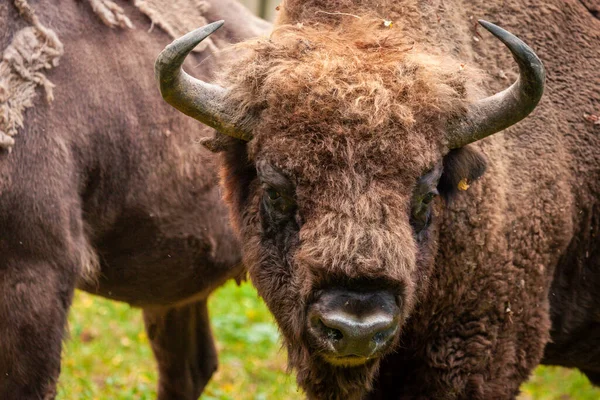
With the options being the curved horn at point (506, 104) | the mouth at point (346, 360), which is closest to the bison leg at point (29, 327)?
the mouth at point (346, 360)

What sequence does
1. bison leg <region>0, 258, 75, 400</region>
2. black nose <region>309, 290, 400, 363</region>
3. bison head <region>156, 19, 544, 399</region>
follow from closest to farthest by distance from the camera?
black nose <region>309, 290, 400, 363</region>, bison head <region>156, 19, 544, 399</region>, bison leg <region>0, 258, 75, 400</region>

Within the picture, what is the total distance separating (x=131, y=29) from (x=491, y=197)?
2506mm

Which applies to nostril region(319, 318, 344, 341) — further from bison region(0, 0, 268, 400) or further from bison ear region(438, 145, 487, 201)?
bison region(0, 0, 268, 400)

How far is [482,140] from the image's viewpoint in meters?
4.68

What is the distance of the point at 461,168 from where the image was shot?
14.6 ft

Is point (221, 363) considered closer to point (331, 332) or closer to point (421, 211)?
point (421, 211)

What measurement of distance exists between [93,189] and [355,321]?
2265mm

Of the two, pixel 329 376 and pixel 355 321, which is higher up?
pixel 355 321

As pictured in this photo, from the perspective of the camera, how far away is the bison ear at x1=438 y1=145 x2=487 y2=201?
4.43m

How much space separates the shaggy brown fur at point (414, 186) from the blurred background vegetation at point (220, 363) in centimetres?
255

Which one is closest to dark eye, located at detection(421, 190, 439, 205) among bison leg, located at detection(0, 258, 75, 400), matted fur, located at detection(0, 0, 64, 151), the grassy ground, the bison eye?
the bison eye

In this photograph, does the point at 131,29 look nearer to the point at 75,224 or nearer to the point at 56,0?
the point at 56,0

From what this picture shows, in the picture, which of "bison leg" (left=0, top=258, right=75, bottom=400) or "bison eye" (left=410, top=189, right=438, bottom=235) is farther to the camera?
"bison leg" (left=0, top=258, right=75, bottom=400)

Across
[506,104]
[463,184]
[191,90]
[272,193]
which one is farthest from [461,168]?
[191,90]
